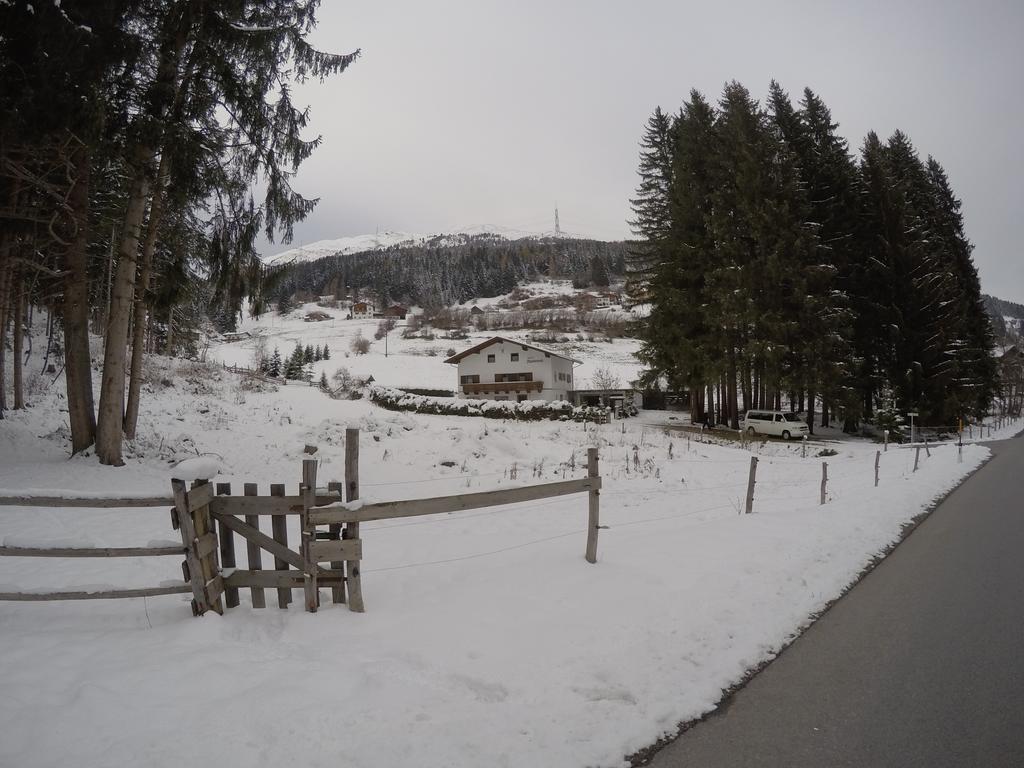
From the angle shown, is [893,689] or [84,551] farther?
[84,551]

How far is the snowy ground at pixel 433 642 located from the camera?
3.06 meters

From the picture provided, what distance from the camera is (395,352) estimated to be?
83375mm

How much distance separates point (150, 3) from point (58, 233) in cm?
550

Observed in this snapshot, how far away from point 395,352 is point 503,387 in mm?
39875

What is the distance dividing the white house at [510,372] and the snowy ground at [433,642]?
36966 millimetres

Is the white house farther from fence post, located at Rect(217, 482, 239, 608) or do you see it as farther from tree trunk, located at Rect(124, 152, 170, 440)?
fence post, located at Rect(217, 482, 239, 608)

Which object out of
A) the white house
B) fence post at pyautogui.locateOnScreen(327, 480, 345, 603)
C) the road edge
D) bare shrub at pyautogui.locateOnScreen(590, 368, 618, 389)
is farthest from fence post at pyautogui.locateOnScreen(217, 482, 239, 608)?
bare shrub at pyautogui.locateOnScreen(590, 368, 618, 389)

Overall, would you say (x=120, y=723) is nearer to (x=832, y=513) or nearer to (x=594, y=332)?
(x=832, y=513)

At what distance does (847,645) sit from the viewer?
4.56 m

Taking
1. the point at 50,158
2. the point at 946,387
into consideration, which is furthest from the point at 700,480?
the point at 946,387

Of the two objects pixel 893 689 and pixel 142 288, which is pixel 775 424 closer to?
pixel 893 689

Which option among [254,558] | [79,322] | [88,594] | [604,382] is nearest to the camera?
[88,594]

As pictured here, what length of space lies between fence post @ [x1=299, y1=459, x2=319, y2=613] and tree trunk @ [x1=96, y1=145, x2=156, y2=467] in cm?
906

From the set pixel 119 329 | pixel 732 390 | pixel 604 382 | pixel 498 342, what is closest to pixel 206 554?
pixel 119 329
